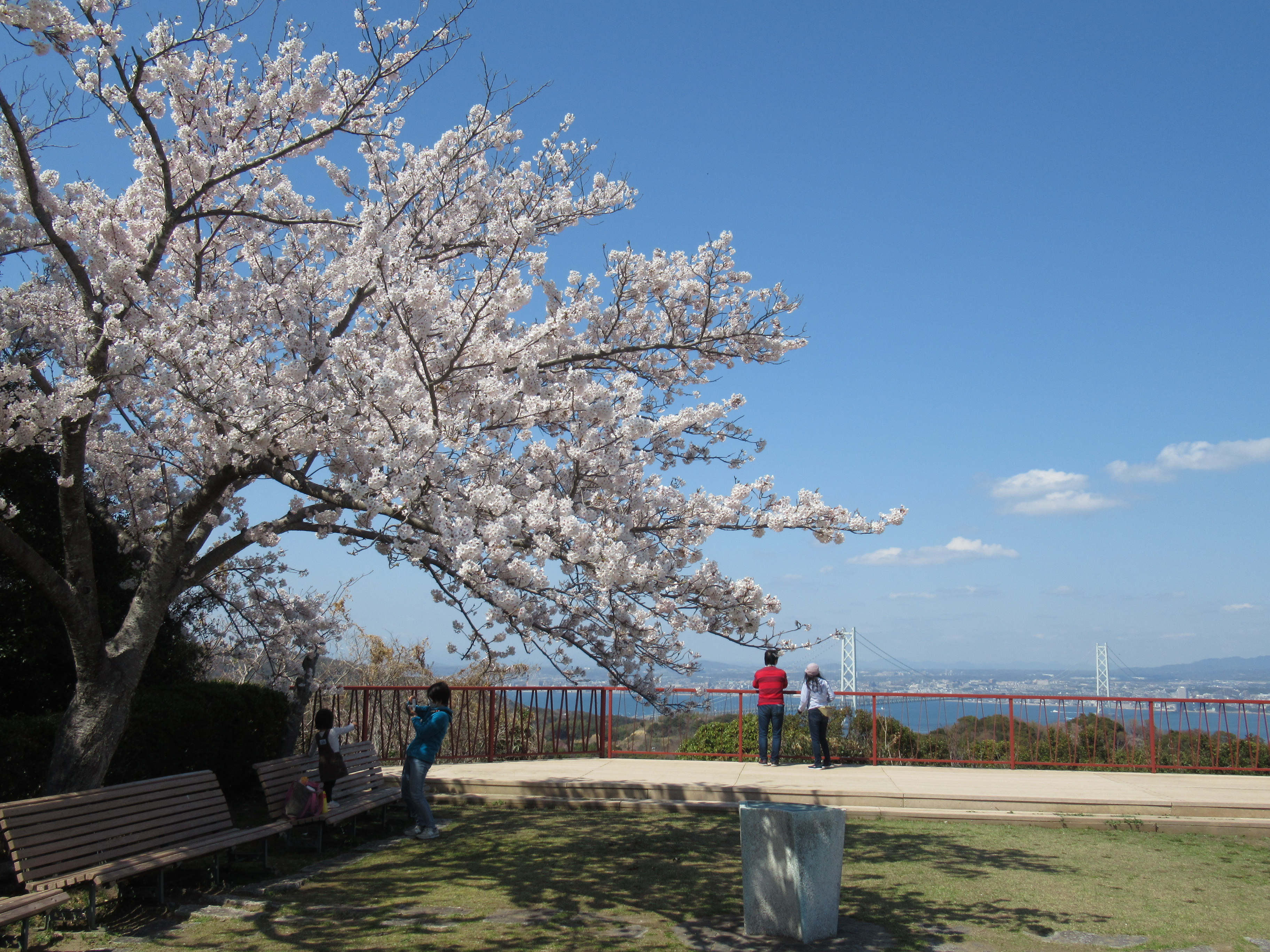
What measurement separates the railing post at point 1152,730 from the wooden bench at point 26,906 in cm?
1290

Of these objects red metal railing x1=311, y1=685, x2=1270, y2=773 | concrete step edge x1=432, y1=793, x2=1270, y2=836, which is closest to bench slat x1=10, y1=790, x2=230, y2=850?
concrete step edge x1=432, y1=793, x2=1270, y2=836

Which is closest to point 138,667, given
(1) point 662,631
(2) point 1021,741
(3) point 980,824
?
(1) point 662,631

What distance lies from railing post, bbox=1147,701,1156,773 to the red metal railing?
0.08 ft

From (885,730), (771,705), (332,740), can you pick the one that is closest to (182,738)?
(332,740)

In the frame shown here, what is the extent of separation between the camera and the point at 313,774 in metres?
7.61

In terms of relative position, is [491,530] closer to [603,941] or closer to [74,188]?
[603,941]

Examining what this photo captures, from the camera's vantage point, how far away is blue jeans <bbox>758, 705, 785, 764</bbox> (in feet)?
38.9

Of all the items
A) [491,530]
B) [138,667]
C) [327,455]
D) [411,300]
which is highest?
[411,300]

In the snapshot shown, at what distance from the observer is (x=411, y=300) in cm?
570

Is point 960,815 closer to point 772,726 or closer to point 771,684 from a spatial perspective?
point 771,684

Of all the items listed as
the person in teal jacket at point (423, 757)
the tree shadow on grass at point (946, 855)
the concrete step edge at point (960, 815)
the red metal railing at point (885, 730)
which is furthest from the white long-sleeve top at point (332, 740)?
the tree shadow on grass at point (946, 855)

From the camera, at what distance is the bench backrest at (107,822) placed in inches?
198

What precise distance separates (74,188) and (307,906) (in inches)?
257

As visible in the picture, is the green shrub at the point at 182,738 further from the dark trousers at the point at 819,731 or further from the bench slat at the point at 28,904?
the dark trousers at the point at 819,731
